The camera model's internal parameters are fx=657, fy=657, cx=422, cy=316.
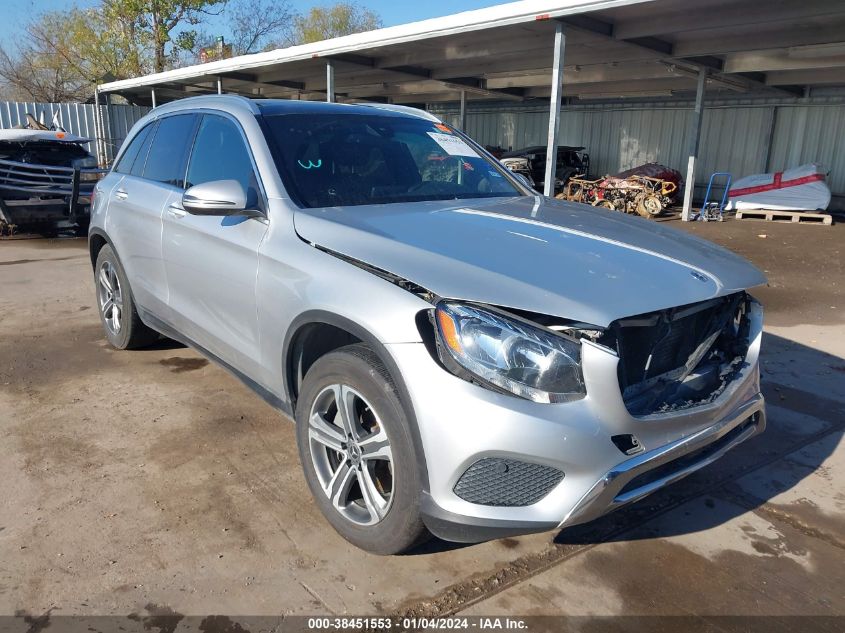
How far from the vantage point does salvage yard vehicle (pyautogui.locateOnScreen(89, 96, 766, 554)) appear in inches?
85.0

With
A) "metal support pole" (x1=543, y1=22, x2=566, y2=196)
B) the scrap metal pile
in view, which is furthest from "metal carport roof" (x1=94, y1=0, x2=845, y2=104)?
the scrap metal pile

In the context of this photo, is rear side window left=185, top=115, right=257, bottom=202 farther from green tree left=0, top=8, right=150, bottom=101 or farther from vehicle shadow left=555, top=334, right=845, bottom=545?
green tree left=0, top=8, right=150, bottom=101

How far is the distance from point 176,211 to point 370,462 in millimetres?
2099

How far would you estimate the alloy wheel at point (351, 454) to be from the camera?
2557mm

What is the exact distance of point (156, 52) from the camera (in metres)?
30.3

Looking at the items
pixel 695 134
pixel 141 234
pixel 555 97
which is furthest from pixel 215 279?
pixel 695 134

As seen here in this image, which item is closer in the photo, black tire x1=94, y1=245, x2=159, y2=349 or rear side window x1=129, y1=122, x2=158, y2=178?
rear side window x1=129, y1=122, x2=158, y2=178

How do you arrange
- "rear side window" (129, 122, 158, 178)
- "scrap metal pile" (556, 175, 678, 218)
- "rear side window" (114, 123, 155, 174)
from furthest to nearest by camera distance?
"scrap metal pile" (556, 175, 678, 218) < "rear side window" (114, 123, 155, 174) < "rear side window" (129, 122, 158, 178)

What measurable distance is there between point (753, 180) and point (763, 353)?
12071 millimetres

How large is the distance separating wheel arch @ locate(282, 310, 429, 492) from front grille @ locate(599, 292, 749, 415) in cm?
71

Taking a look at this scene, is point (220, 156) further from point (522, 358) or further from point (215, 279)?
point (522, 358)

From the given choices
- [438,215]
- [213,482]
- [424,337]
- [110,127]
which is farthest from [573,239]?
[110,127]

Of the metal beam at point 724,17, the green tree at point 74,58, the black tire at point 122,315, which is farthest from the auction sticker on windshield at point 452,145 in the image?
the green tree at point 74,58

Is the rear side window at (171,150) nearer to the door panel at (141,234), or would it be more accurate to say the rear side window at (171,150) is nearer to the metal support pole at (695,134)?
the door panel at (141,234)
